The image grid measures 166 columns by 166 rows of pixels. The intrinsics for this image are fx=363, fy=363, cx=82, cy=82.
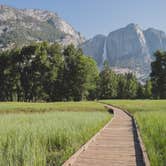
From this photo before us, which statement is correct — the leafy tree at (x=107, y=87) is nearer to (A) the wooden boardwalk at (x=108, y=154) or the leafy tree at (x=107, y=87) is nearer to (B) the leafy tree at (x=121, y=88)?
(B) the leafy tree at (x=121, y=88)

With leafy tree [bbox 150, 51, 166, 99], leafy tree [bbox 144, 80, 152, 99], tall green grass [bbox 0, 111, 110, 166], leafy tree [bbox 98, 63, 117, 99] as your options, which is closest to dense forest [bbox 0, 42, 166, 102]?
leafy tree [bbox 150, 51, 166, 99]

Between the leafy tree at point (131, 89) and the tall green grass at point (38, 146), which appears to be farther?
the leafy tree at point (131, 89)

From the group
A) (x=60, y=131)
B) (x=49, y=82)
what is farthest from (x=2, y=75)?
(x=60, y=131)

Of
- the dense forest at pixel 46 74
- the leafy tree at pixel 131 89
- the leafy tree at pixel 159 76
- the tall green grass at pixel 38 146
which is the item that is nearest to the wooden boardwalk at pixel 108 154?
the tall green grass at pixel 38 146

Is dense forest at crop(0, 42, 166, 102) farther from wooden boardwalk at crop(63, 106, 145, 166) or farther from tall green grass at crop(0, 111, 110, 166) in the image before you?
wooden boardwalk at crop(63, 106, 145, 166)

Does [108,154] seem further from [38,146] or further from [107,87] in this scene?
[107,87]

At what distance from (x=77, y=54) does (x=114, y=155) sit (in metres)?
77.0

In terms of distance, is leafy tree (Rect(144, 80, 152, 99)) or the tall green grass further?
leafy tree (Rect(144, 80, 152, 99))

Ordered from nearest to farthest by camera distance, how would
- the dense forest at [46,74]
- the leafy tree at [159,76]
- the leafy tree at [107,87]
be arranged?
the dense forest at [46,74] → the leafy tree at [159,76] → the leafy tree at [107,87]

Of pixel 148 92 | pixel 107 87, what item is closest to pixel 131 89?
pixel 148 92

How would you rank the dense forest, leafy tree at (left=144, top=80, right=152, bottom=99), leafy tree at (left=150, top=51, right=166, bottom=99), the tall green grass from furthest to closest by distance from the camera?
leafy tree at (left=144, top=80, right=152, bottom=99) < leafy tree at (left=150, top=51, right=166, bottom=99) < the dense forest < the tall green grass

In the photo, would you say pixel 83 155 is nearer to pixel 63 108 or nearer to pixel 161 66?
pixel 63 108

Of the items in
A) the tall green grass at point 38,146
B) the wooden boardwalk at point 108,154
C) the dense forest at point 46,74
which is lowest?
the wooden boardwalk at point 108,154

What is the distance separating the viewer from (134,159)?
1107cm
